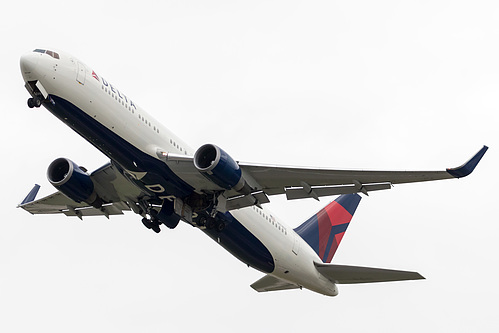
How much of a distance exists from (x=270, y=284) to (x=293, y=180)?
338 inches

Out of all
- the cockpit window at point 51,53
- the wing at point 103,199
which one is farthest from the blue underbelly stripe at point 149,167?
the wing at point 103,199

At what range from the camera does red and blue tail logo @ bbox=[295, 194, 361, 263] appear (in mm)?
37906

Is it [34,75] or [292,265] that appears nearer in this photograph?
[34,75]

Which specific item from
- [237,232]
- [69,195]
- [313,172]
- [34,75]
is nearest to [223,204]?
[237,232]

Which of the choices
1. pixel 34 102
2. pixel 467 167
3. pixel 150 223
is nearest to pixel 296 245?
pixel 150 223

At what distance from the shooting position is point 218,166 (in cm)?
2756

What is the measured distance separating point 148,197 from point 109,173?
1.89m

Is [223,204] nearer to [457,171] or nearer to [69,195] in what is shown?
[69,195]

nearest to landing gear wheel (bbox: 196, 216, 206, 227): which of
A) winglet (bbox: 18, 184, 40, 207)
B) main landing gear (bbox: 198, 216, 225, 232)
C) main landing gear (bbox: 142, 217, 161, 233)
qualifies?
main landing gear (bbox: 198, 216, 225, 232)

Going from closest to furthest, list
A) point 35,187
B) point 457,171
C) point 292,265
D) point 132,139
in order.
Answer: point 457,171
point 132,139
point 292,265
point 35,187

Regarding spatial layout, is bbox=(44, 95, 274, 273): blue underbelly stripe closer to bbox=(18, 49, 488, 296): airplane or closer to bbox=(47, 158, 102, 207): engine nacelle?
bbox=(18, 49, 488, 296): airplane

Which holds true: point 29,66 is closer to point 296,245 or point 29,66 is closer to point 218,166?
point 218,166

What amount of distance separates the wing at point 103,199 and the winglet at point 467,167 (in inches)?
515

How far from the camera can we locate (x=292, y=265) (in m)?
34.3
